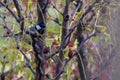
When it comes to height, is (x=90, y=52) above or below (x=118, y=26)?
below

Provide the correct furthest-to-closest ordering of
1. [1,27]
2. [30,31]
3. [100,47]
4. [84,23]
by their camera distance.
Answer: [100,47], [84,23], [1,27], [30,31]

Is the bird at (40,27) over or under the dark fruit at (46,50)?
over

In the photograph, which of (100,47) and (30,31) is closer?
(30,31)

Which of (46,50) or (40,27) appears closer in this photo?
(40,27)

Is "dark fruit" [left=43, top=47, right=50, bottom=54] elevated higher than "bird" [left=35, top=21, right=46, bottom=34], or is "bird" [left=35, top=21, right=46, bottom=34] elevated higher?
"bird" [left=35, top=21, right=46, bottom=34]

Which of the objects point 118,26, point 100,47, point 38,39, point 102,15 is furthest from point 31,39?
point 100,47

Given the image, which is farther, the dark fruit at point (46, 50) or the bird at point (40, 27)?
Result: the dark fruit at point (46, 50)

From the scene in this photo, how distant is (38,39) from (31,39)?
3 centimetres

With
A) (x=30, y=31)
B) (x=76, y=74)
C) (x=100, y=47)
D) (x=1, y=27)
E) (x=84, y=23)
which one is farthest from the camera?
(x=76, y=74)

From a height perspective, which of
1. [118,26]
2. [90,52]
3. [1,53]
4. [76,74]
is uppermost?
[118,26]

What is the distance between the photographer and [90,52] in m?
1.83

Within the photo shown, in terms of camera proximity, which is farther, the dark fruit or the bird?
the dark fruit

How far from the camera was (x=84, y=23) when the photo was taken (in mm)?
1469

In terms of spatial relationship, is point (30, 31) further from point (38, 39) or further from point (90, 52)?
point (90, 52)
